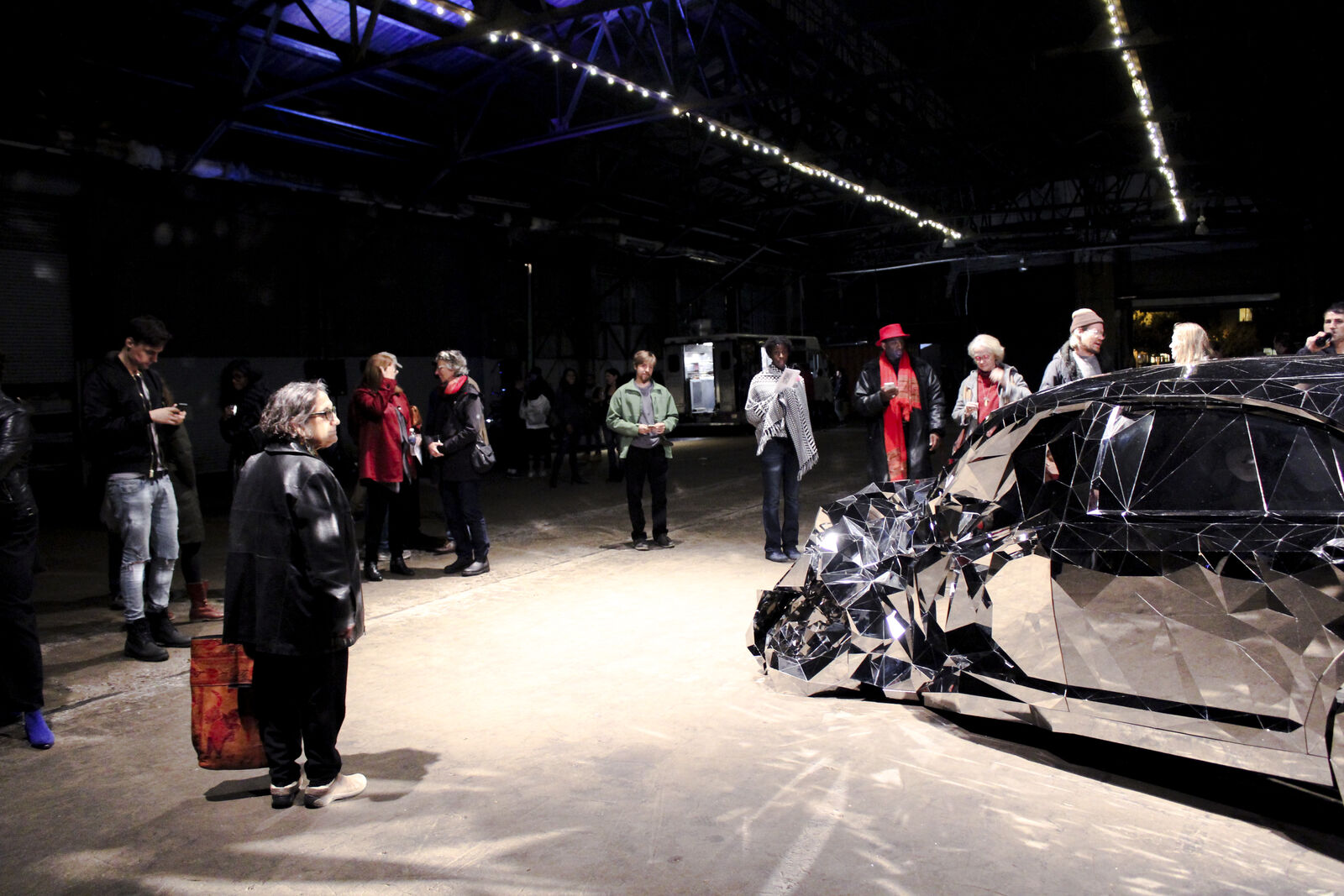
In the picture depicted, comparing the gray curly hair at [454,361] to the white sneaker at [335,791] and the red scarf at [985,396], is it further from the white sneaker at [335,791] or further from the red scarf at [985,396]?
the white sneaker at [335,791]

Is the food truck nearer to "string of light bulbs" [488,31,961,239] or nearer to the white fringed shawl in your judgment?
"string of light bulbs" [488,31,961,239]

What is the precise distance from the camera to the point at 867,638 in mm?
4211

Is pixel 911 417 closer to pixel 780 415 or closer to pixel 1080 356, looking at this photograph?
pixel 780 415

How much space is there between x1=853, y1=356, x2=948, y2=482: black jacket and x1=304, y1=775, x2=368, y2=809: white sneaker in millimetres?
4683

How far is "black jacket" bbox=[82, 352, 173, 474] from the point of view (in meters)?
5.16

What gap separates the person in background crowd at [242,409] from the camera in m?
6.51

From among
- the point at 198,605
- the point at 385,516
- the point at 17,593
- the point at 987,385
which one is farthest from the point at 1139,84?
the point at 17,593

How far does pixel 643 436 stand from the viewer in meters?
8.29

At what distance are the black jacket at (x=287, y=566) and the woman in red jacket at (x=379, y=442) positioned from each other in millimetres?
4006

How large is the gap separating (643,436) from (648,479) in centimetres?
40

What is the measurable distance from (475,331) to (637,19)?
8495 mm

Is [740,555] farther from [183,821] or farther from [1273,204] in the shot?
[1273,204]

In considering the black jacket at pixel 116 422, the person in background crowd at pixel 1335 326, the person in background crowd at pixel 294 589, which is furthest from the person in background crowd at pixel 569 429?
the person in background crowd at pixel 294 589

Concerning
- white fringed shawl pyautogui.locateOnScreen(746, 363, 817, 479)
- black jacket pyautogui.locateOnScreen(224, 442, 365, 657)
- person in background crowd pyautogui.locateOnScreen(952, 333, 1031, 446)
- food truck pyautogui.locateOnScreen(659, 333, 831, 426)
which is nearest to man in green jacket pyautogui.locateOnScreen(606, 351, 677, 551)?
white fringed shawl pyautogui.locateOnScreen(746, 363, 817, 479)
